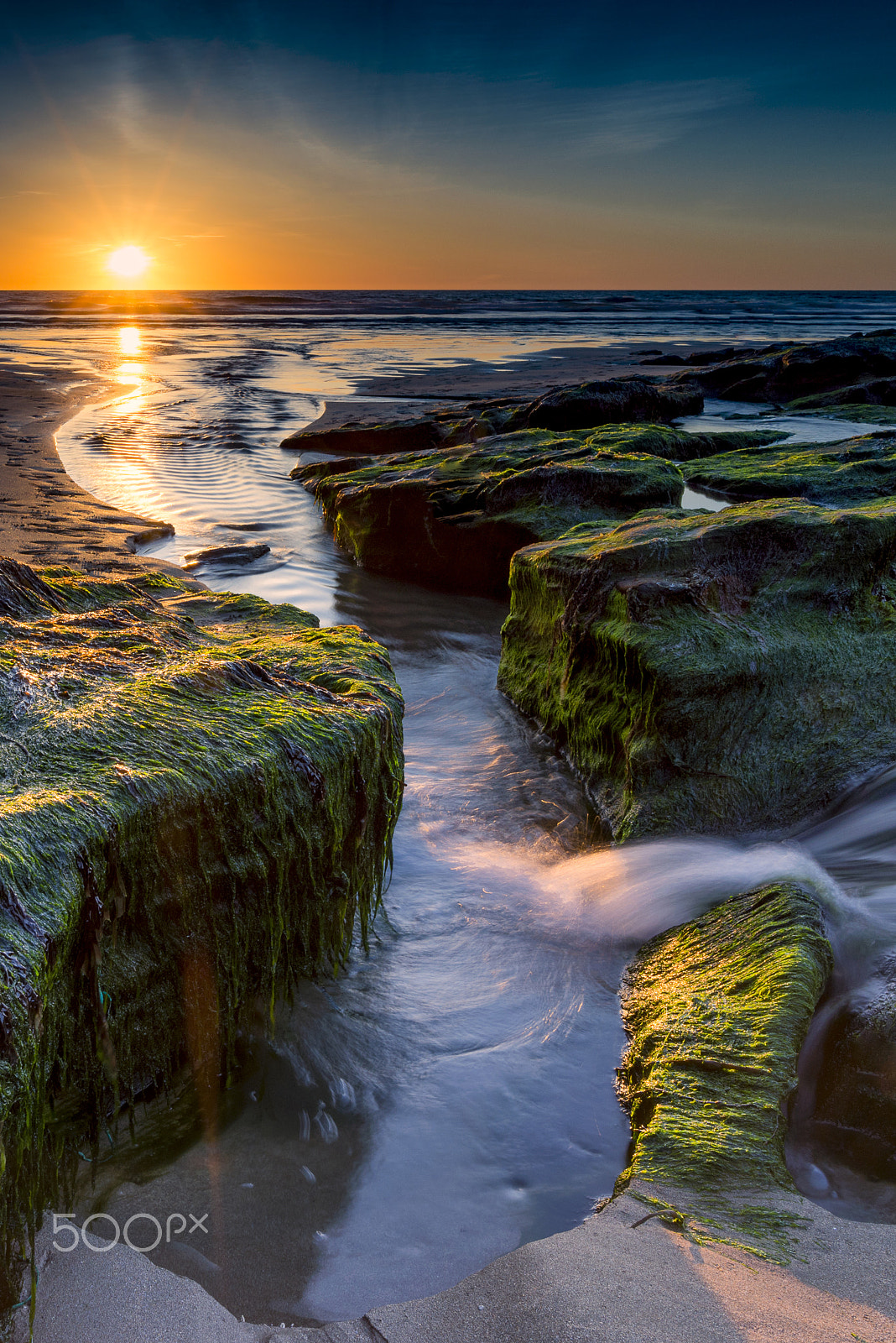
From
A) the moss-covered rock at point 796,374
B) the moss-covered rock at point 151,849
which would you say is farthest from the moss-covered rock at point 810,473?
the moss-covered rock at point 796,374

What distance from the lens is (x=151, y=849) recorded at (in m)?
2.20

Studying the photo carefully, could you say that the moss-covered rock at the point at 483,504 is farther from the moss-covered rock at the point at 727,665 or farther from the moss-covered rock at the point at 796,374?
the moss-covered rock at the point at 796,374

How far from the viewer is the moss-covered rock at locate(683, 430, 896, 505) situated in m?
7.43

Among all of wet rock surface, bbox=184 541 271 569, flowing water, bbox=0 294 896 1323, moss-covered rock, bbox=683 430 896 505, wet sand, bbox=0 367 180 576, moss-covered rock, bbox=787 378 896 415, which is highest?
moss-covered rock, bbox=787 378 896 415

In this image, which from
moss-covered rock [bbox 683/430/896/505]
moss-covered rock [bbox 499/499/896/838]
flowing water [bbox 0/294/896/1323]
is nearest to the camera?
flowing water [bbox 0/294/896/1323]

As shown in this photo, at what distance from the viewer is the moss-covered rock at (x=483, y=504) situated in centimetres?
782

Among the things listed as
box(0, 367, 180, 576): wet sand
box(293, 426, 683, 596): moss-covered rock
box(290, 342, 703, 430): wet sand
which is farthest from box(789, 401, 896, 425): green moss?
box(0, 367, 180, 576): wet sand

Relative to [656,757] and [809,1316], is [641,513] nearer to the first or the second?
[656,757]

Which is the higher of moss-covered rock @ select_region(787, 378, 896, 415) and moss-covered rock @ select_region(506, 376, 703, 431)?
moss-covered rock @ select_region(787, 378, 896, 415)

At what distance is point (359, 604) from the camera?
784 cm

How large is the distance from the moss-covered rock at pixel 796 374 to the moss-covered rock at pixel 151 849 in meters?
19.1

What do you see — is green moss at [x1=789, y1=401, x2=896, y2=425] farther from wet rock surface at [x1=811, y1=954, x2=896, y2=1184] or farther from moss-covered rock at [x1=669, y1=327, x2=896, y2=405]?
wet rock surface at [x1=811, y1=954, x2=896, y2=1184]

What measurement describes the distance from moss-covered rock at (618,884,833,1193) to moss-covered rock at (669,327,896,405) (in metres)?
18.8

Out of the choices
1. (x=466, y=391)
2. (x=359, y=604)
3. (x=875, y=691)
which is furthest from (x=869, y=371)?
(x=875, y=691)
